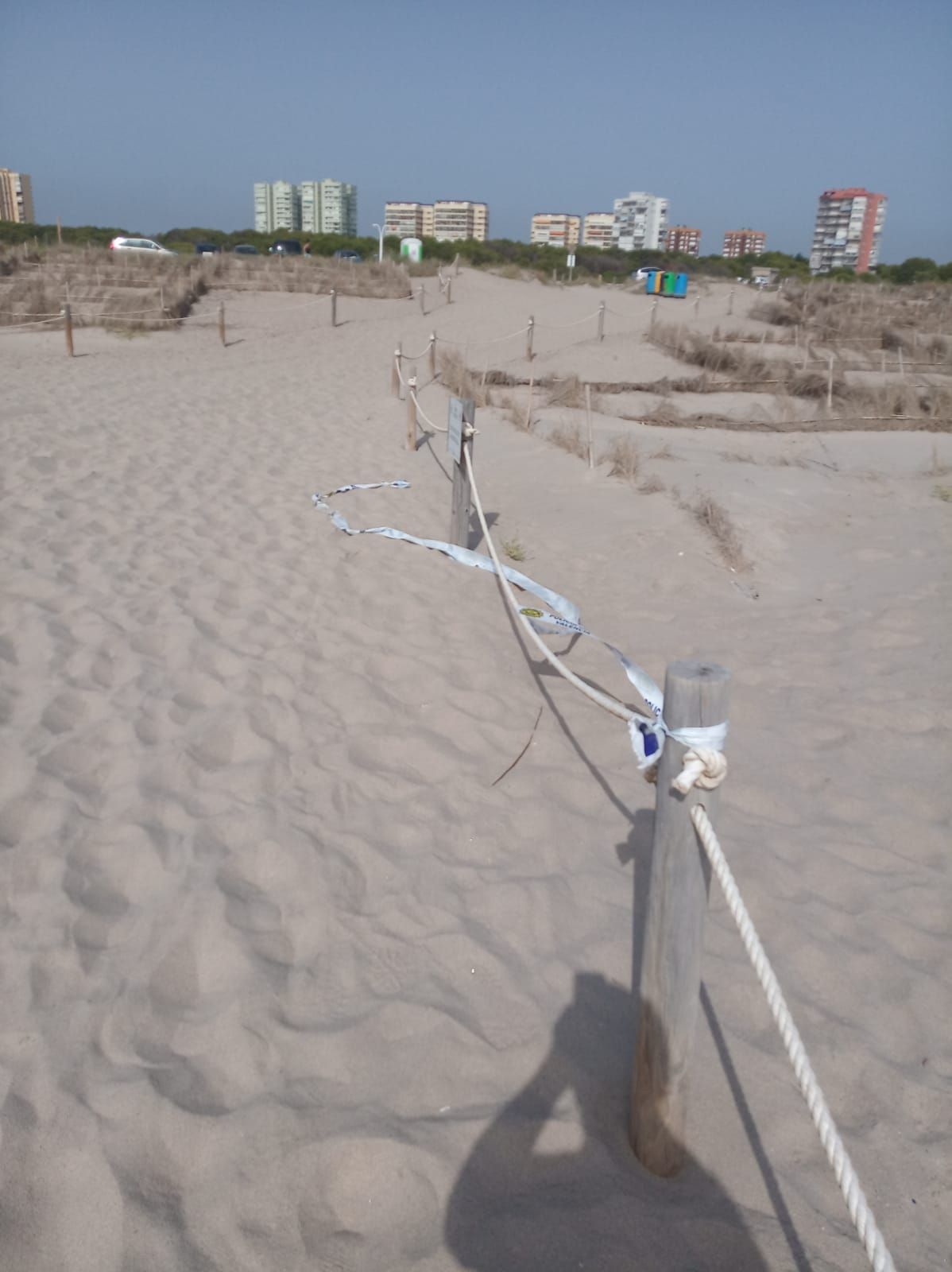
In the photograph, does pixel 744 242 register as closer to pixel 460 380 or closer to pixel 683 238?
pixel 683 238

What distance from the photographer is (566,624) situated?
184 inches

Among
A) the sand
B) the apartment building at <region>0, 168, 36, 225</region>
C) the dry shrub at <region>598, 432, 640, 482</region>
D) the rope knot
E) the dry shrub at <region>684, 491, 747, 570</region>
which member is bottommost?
the sand

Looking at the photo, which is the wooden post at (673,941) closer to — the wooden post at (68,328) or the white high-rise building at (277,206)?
the wooden post at (68,328)

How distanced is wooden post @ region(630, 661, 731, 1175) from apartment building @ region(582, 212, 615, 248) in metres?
125

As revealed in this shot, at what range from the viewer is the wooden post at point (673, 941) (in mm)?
1644

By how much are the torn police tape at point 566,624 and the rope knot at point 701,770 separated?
1 centimetres

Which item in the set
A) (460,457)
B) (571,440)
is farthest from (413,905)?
(571,440)

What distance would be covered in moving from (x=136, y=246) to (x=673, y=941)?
3118 cm

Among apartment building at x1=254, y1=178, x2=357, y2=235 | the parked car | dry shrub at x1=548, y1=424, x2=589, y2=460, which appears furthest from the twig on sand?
apartment building at x1=254, y1=178, x2=357, y2=235

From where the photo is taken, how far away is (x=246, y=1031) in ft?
7.20

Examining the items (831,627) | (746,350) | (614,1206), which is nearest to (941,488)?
(831,627)

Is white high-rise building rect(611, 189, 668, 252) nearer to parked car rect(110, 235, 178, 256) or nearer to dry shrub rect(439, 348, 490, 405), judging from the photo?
parked car rect(110, 235, 178, 256)

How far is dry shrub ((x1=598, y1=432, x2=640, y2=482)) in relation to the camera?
798cm

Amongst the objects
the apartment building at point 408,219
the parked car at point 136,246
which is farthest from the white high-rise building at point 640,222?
the parked car at point 136,246
